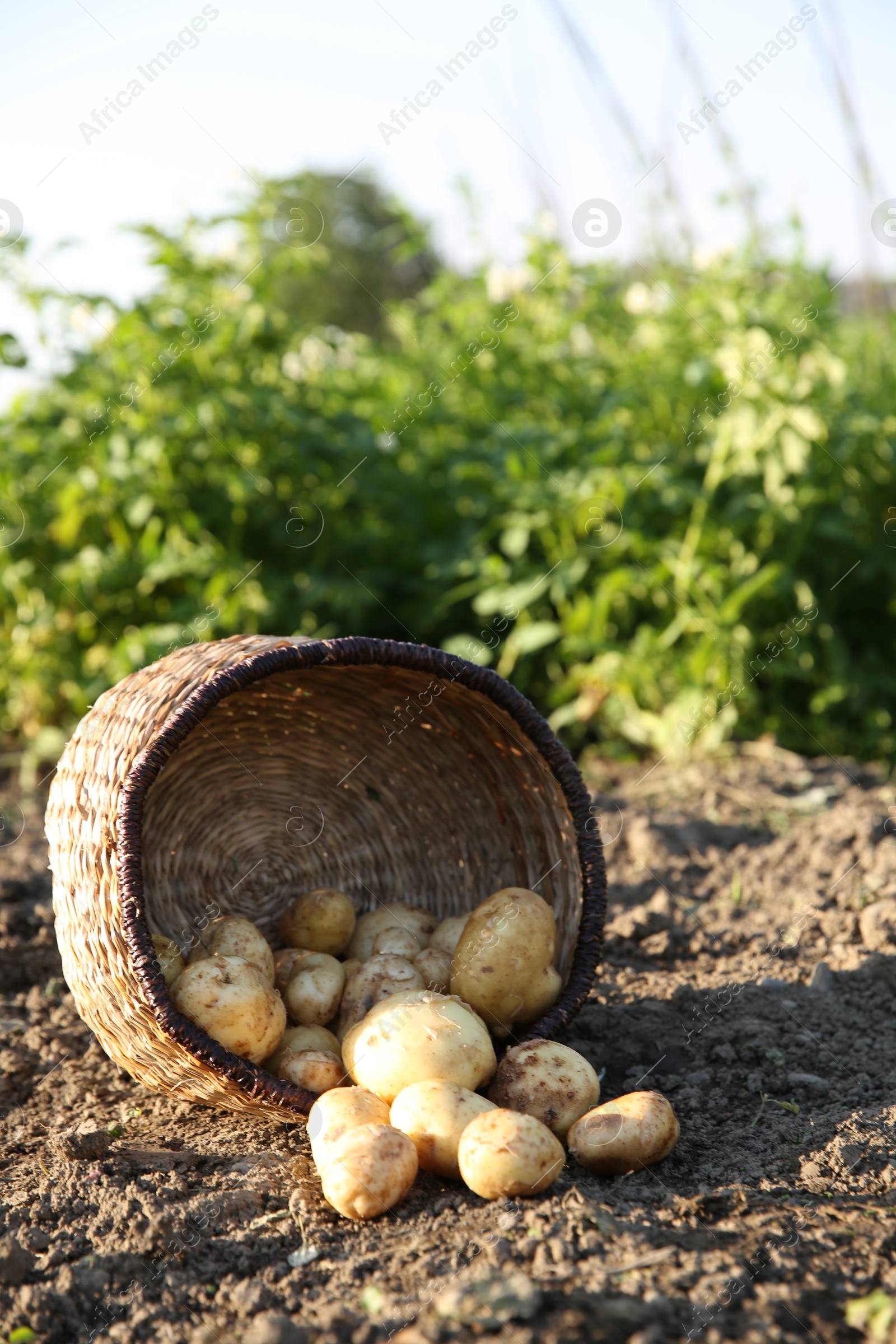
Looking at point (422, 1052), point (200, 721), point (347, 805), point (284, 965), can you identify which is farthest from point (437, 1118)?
point (347, 805)

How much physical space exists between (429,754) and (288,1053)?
0.73 metres

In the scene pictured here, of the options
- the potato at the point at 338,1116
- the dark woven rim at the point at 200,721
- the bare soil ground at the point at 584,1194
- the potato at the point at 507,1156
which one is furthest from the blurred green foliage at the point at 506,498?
the potato at the point at 507,1156

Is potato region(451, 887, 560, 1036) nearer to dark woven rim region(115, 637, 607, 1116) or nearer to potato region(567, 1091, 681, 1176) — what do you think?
dark woven rim region(115, 637, 607, 1116)

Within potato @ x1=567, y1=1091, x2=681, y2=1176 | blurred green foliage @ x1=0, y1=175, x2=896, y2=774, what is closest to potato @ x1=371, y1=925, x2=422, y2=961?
potato @ x1=567, y1=1091, x2=681, y2=1176

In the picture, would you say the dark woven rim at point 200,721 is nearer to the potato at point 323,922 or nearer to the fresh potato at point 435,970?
the fresh potato at point 435,970

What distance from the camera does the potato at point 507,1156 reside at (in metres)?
1.50

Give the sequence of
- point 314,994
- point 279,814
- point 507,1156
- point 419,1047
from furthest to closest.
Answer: point 279,814
point 314,994
point 419,1047
point 507,1156

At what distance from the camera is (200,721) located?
5.84ft

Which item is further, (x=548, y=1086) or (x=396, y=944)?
(x=396, y=944)

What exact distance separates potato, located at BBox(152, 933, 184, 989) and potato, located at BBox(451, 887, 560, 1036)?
51cm

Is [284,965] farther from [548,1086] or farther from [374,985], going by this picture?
[548,1086]

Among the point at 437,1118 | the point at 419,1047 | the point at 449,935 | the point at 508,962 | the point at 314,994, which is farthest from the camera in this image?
the point at 449,935

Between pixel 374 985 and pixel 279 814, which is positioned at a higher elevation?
pixel 279 814

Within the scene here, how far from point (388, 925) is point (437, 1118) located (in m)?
0.63
